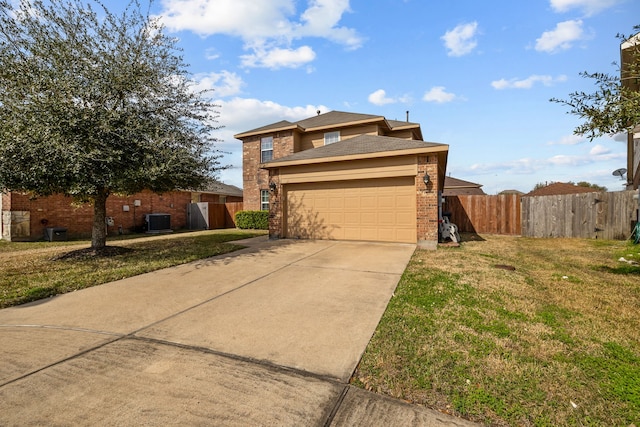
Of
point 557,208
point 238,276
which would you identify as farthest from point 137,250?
point 557,208

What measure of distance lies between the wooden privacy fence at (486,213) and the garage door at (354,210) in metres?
5.58

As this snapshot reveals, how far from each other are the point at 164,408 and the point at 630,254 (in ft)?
34.1

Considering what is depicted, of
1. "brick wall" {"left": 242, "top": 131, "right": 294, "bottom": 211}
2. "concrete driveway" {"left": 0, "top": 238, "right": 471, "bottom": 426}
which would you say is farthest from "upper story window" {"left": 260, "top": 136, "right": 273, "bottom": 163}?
"concrete driveway" {"left": 0, "top": 238, "right": 471, "bottom": 426}

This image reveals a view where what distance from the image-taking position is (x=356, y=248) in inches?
325

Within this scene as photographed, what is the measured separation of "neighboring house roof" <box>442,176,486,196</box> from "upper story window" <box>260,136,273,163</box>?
1820 centimetres

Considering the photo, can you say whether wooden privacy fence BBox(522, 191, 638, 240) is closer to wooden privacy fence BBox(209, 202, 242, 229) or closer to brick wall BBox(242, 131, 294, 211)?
brick wall BBox(242, 131, 294, 211)

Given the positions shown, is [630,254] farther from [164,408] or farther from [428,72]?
[164,408]

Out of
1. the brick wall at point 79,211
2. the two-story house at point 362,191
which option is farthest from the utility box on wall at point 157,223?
the two-story house at point 362,191

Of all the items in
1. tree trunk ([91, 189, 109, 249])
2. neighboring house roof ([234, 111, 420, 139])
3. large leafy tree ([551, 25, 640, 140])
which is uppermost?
neighboring house roof ([234, 111, 420, 139])

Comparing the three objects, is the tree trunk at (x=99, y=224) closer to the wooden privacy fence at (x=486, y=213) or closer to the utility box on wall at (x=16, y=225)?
the utility box on wall at (x=16, y=225)

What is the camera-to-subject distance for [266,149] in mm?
17156

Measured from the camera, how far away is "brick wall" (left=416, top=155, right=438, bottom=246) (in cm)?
830

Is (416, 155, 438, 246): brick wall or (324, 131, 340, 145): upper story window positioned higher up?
(324, 131, 340, 145): upper story window

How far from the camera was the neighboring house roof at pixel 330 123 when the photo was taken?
15195 millimetres
